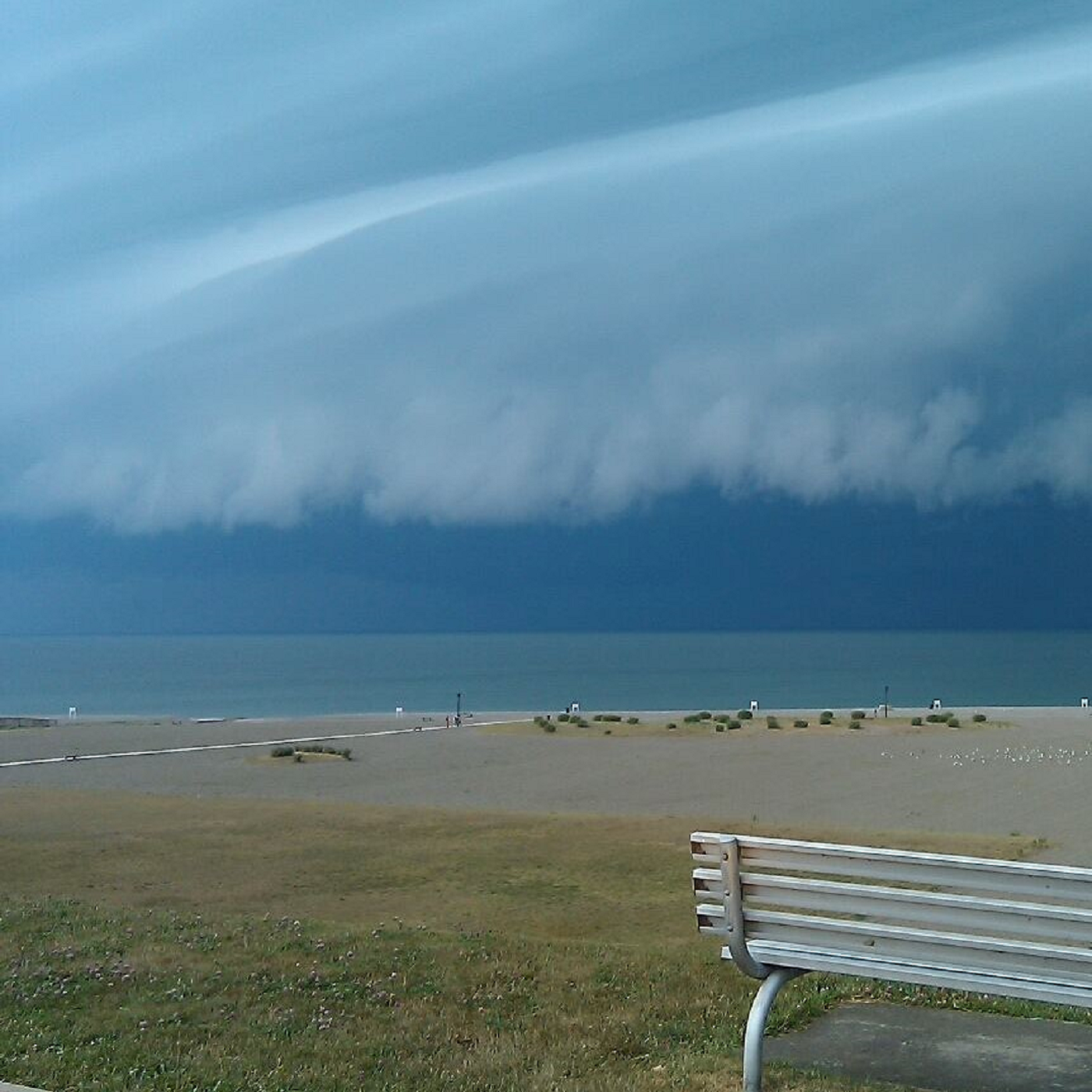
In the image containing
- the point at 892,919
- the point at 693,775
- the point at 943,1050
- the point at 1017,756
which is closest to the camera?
the point at 892,919

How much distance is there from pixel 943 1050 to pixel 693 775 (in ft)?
65.3

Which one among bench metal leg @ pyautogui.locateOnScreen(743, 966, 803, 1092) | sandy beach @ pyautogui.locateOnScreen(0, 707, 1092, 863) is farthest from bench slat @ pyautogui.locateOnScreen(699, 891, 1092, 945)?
sandy beach @ pyautogui.locateOnScreen(0, 707, 1092, 863)

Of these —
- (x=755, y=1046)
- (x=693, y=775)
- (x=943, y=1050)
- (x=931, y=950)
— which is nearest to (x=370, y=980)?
(x=755, y=1046)

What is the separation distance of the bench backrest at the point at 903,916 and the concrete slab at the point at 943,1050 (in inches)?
20.7

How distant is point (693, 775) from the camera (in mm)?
25094

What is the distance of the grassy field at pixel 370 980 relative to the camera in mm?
5102

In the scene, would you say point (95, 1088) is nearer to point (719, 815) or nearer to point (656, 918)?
point (656, 918)

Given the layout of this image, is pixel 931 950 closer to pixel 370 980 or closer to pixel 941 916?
pixel 941 916

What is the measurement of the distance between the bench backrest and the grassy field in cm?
50

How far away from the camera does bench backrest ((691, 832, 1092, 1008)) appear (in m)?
4.42

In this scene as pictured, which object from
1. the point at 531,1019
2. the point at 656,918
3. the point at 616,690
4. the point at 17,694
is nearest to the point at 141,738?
the point at 656,918

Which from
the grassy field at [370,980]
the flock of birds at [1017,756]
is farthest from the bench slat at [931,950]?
the flock of birds at [1017,756]

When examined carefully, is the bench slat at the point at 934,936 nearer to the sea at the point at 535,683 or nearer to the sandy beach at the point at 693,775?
the sandy beach at the point at 693,775

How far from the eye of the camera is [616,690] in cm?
9531
